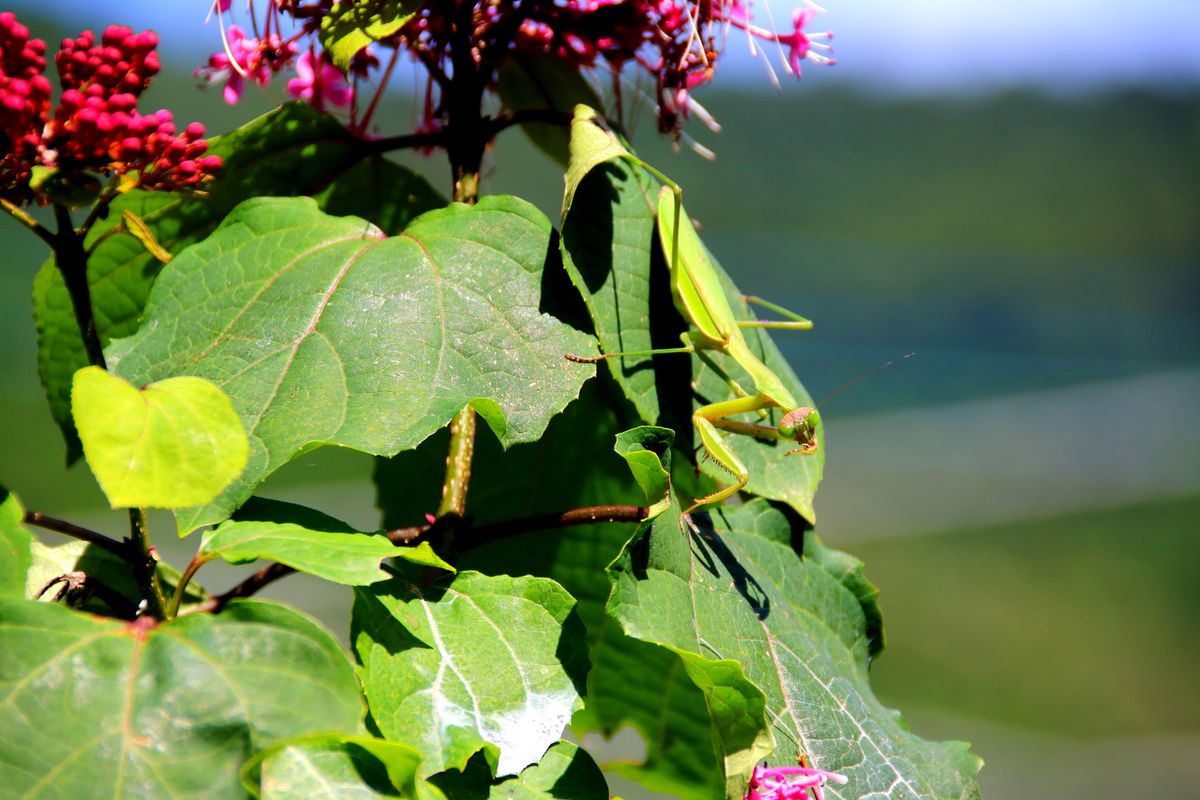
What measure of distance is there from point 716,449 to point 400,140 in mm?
308

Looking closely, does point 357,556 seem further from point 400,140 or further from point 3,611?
point 400,140

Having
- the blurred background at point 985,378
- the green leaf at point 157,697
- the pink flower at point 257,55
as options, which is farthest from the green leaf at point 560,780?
the blurred background at point 985,378

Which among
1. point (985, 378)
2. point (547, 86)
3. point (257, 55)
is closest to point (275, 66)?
point (257, 55)

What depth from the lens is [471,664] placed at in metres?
0.51

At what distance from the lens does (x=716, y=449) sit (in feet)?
2.32

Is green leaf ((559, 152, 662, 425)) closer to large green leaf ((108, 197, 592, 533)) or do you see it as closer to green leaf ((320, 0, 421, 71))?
large green leaf ((108, 197, 592, 533))

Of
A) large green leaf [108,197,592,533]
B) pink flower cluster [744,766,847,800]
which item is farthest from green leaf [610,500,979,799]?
large green leaf [108,197,592,533]

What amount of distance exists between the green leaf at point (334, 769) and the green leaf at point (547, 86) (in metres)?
0.46

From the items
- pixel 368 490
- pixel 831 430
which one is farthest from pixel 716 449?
pixel 831 430

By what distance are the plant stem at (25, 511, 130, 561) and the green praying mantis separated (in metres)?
0.30

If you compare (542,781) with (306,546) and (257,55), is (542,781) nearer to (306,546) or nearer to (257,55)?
(306,546)

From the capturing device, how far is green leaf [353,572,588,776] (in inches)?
19.1

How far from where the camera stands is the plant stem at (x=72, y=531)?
500 mm

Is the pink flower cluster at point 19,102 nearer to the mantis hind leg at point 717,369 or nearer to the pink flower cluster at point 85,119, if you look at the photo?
the pink flower cluster at point 85,119
